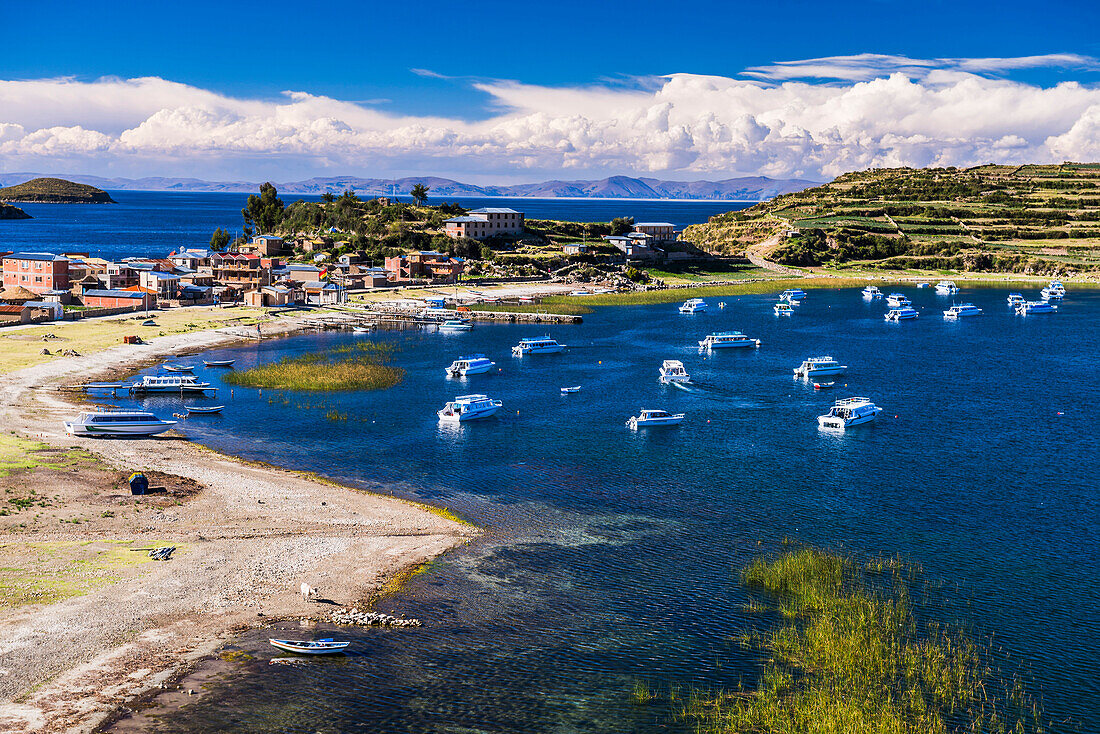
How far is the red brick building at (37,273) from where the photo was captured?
428 ft

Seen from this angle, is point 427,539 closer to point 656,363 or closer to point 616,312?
point 656,363

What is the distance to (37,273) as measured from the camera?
431 ft

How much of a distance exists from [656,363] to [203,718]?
8255 centimetres

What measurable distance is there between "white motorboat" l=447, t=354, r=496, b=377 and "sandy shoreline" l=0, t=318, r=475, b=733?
35667mm

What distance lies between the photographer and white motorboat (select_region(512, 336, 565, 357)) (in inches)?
4355

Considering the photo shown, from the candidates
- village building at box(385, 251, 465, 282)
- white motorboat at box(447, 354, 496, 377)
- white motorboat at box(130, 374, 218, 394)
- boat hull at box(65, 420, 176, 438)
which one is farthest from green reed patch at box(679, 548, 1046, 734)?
village building at box(385, 251, 465, 282)

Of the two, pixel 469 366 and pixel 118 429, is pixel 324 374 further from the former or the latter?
pixel 118 429

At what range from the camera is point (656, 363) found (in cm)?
10688

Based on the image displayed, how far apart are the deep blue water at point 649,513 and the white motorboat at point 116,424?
4.29 m

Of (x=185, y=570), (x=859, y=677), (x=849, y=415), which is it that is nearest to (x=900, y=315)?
(x=849, y=415)

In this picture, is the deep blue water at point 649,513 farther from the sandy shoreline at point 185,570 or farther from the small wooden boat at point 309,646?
the sandy shoreline at point 185,570

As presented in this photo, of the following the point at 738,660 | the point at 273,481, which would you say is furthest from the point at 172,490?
the point at 738,660

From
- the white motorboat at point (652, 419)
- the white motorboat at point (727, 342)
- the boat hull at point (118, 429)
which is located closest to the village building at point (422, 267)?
the white motorboat at point (727, 342)

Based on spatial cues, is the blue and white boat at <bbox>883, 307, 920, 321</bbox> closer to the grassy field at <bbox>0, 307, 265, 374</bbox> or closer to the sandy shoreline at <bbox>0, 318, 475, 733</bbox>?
the grassy field at <bbox>0, 307, 265, 374</bbox>
